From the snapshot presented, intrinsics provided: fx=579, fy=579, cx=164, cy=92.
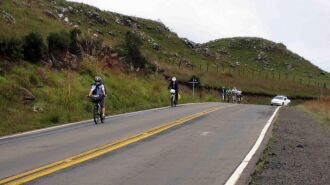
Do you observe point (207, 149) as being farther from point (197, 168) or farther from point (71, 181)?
point (71, 181)

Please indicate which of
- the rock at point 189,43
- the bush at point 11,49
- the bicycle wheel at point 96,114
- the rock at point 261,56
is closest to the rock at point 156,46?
the rock at point 189,43

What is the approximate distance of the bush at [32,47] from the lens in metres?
27.8

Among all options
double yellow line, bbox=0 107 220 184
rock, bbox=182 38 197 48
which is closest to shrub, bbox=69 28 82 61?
double yellow line, bbox=0 107 220 184

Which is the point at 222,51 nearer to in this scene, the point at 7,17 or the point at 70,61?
the point at 7,17

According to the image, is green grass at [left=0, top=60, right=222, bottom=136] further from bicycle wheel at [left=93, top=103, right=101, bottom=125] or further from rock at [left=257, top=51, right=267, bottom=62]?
rock at [left=257, top=51, right=267, bottom=62]

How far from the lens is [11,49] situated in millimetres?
26531

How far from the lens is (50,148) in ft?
45.1

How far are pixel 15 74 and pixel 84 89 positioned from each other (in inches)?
173

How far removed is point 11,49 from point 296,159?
1743 cm

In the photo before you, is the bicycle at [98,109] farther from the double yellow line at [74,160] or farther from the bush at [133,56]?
the bush at [133,56]

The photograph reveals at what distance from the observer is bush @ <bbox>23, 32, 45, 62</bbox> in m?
27.8

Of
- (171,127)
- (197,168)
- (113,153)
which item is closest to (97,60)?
(171,127)

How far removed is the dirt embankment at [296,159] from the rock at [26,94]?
33.2 feet

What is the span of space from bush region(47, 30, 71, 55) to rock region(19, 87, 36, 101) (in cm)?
649
